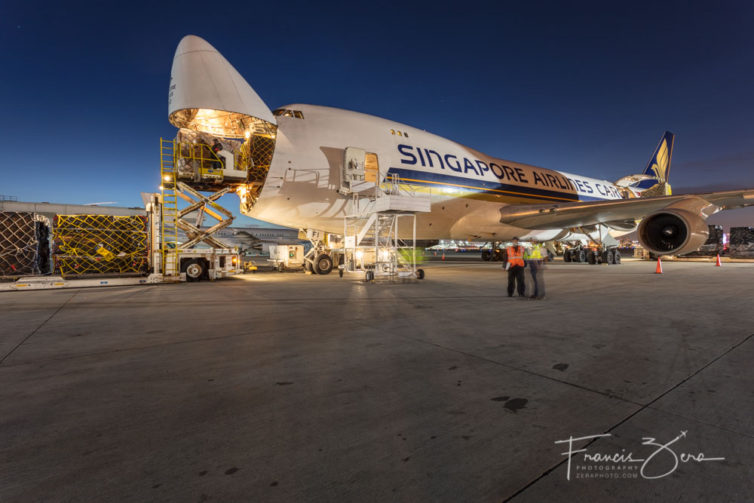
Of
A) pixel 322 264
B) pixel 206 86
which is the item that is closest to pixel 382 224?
pixel 322 264

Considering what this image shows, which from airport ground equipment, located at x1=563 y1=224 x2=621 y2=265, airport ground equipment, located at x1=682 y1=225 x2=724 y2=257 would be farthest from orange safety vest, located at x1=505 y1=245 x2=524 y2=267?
airport ground equipment, located at x1=682 y1=225 x2=724 y2=257

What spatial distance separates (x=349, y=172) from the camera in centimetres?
1104

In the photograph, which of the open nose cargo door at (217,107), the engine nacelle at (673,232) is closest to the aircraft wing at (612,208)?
the engine nacelle at (673,232)

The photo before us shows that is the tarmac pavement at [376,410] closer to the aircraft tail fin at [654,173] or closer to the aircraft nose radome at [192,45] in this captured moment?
the aircraft nose radome at [192,45]

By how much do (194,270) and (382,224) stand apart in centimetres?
648

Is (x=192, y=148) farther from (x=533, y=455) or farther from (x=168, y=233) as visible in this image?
(x=533, y=455)

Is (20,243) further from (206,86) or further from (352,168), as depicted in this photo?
(352,168)

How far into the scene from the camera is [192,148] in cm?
1108

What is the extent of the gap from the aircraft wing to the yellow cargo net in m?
14.0

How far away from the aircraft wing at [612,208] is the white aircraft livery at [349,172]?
0.04 metres

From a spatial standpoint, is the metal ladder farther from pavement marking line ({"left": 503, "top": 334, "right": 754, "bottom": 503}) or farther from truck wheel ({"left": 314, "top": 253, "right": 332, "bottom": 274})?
pavement marking line ({"left": 503, "top": 334, "right": 754, "bottom": 503})

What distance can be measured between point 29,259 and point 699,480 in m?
15.5

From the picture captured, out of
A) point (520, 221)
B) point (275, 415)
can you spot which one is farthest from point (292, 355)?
point (520, 221)

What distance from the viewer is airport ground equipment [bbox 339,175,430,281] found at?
10414mm
